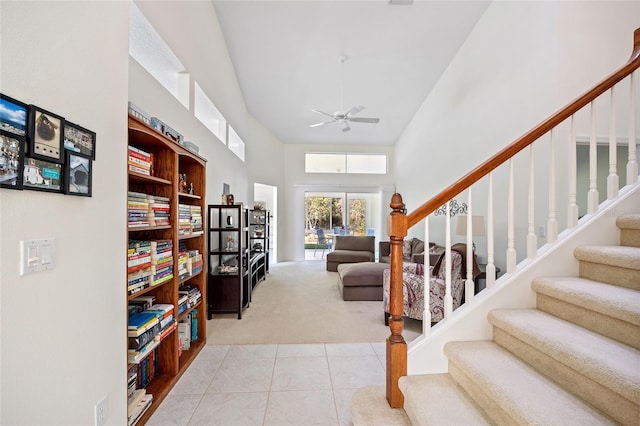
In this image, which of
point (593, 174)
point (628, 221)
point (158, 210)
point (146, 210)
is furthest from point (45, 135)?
point (628, 221)

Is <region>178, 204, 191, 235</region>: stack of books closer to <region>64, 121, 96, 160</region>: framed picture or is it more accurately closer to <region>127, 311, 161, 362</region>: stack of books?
<region>127, 311, 161, 362</region>: stack of books

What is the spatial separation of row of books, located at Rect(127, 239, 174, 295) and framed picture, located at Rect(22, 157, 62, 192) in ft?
2.31

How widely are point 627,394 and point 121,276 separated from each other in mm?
2313

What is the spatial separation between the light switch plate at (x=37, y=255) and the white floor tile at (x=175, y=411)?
1343 millimetres

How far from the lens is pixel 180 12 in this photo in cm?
299

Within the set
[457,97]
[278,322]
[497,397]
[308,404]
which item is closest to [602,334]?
[497,397]

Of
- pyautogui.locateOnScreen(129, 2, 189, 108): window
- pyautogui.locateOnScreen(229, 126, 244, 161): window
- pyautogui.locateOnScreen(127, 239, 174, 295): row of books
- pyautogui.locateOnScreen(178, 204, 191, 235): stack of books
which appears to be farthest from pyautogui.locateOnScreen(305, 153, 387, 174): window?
pyautogui.locateOnScreen(127, 239, 174, 295): row of books

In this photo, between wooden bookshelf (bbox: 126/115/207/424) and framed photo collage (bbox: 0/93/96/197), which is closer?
framed photo collage (bbox: 0/93/96/197)

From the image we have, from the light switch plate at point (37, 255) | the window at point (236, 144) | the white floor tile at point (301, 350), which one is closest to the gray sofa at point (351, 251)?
the window at point (236, 144)

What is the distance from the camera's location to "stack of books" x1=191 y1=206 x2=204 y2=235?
2.63 metres

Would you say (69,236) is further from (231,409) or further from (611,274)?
(611,274)

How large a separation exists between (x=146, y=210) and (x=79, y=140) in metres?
0.76

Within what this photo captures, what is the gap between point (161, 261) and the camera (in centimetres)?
201

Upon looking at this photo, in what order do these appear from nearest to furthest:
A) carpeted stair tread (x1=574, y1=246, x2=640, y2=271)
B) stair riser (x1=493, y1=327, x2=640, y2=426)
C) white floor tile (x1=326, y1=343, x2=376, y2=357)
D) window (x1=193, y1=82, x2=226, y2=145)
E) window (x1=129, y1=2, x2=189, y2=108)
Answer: stair riser (x1=493, y1=327, x2=640, y2=426)
carpeted stair tread (x1=574, y1=246, x2=640, y2=271)
window (x1=129, y1=2, x2=189, y2=108)
white floor tile (x1=326, y1=343, x2=376, y2=357)
window (x1=193, y1=82, x2=226, y2=145)
